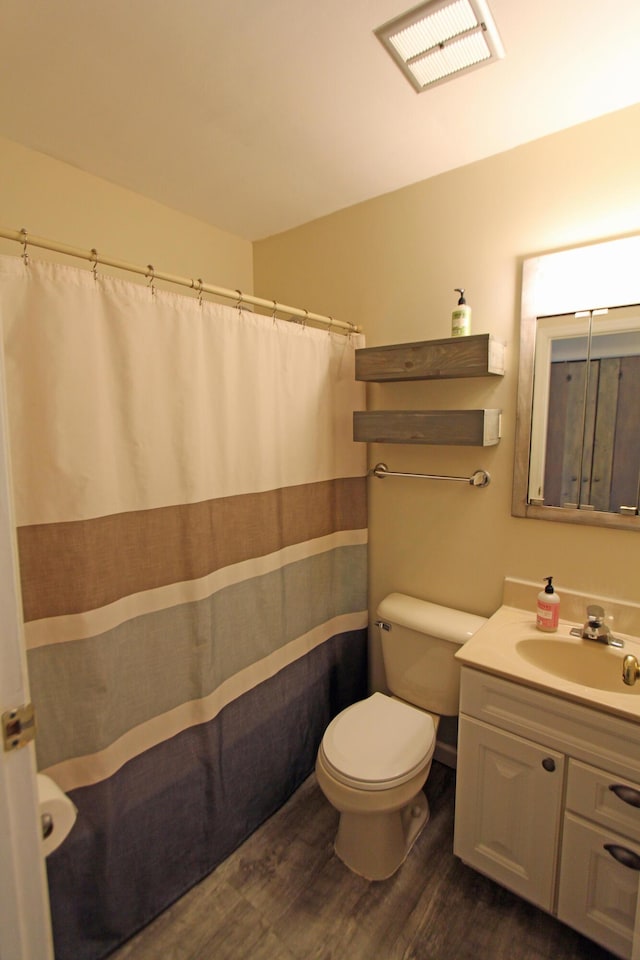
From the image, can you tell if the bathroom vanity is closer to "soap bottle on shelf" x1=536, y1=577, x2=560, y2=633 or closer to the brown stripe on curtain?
"soap bottle on shelf" x1=536, y1=577, x2=560, y2=633

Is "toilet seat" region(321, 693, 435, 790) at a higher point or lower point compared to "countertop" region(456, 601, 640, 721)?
lower

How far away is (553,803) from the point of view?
1318 millimetres

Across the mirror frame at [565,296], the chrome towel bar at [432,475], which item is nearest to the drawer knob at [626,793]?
the mirror frame at [565,296]

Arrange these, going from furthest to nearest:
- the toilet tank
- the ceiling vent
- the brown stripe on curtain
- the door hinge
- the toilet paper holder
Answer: the toilet tank, the brown stripe on curtain, the ceiling vent, the toilet paper holder, the door hinge

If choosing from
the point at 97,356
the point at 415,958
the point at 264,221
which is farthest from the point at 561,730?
the point at 264,221

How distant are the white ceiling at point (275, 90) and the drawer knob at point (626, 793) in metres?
1.90

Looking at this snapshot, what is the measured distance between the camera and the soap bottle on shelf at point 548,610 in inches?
61.7

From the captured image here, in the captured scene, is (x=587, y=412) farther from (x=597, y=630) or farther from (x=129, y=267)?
(x=129, y=267)

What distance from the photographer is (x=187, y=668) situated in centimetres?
148

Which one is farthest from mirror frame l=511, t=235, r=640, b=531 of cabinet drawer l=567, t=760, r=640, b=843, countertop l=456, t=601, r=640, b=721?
cabinet drawer l=567, t=760, r=640, b=843

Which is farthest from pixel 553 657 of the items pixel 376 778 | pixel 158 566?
pixel 158 566

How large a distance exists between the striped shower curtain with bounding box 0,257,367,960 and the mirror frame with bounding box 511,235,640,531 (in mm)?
762

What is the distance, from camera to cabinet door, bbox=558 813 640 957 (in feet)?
3.96

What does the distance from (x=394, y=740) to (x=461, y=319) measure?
59.8 inches
